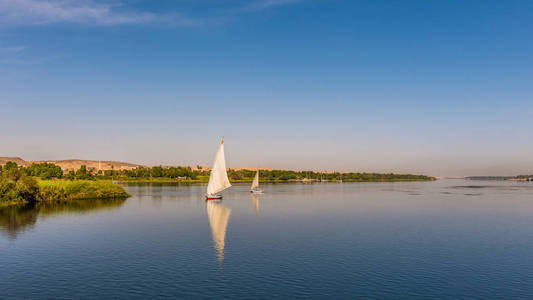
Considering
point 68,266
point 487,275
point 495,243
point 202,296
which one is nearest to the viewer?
point 202,296

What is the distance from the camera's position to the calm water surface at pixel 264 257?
3153cm

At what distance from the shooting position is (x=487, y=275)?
Answer: 1405 inches

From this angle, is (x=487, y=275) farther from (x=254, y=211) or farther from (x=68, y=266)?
(x=254, y=211)

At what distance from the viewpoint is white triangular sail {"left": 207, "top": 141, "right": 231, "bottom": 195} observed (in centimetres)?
10569

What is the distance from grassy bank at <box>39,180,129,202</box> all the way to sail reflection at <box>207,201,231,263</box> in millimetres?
37149

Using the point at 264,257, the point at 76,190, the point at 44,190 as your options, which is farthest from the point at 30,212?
the point at 264,257

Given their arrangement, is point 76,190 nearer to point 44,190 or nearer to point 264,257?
point 44,190

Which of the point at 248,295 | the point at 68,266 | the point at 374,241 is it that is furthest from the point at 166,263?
the point at 374,241

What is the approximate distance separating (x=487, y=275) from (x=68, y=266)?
4070 centimetres

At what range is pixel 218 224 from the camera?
66625 mm

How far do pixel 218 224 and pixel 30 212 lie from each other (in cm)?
4376

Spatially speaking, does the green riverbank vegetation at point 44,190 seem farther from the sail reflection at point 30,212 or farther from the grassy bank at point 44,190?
the sail reflection at point 30,212

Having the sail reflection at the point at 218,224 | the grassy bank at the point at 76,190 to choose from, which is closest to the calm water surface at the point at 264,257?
the sail reflection at the point at 218,224

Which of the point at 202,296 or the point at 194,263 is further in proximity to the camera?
the point at 194,263
